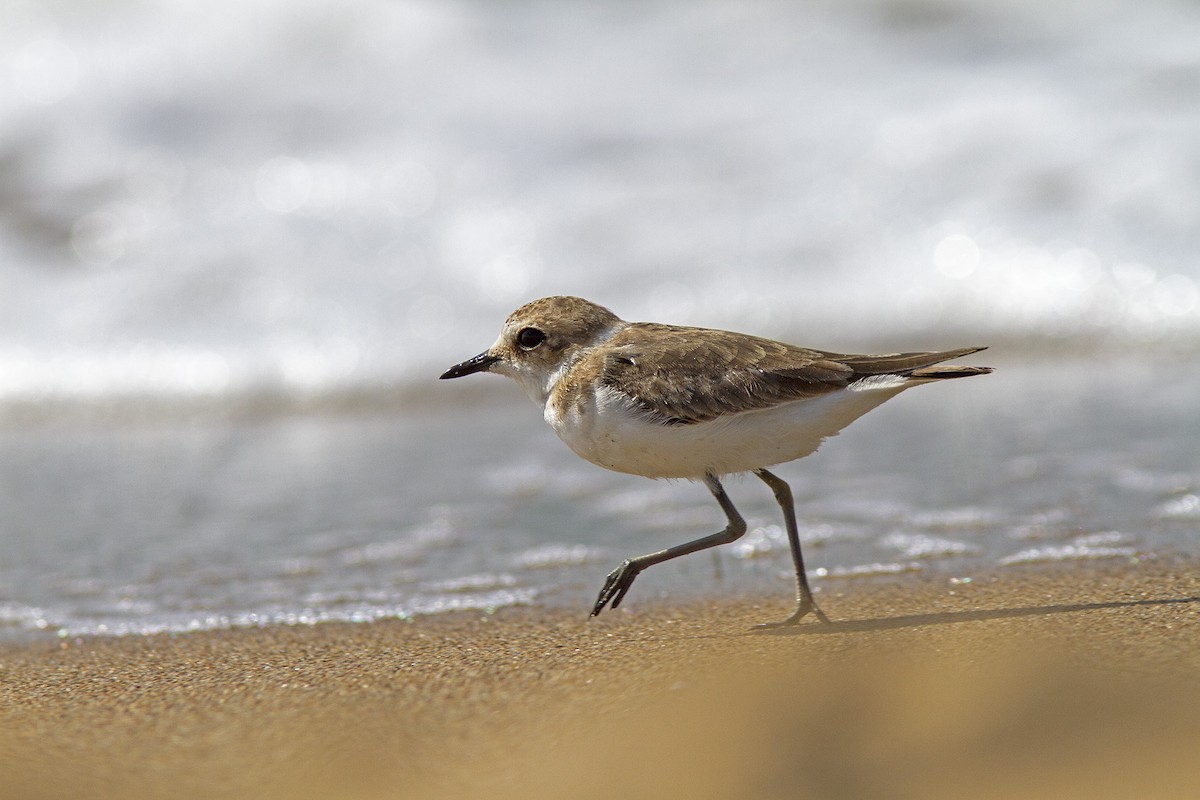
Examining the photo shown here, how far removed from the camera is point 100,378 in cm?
811

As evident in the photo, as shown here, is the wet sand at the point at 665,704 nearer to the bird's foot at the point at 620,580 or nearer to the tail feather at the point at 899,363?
the bird's foot at the point at 620,580

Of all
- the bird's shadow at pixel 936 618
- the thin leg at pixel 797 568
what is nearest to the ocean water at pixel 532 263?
the thin leg at pixel 797 568

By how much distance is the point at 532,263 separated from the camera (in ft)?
28.3

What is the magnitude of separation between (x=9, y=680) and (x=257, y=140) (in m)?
6.94

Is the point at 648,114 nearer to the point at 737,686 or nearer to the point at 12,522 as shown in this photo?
the point at 12,522

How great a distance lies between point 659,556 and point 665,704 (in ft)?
3.00

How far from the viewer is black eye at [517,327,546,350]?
150 inches

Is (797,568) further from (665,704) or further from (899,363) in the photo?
(665,704)

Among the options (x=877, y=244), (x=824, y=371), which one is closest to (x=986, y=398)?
(x=877, y=244)

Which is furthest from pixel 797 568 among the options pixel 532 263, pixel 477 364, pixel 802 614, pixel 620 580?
pixel 532 263

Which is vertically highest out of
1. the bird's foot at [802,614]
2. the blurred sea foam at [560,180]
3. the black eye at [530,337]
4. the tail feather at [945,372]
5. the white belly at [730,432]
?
the blurred sea foam at [560,180]

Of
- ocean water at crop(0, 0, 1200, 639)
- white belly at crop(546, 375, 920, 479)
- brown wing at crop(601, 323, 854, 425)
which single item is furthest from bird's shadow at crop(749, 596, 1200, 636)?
ocean water at crop(0, 0, 1200, 639)

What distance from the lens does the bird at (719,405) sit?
3.43m

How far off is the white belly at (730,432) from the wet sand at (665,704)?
46cm
